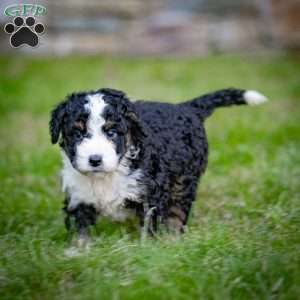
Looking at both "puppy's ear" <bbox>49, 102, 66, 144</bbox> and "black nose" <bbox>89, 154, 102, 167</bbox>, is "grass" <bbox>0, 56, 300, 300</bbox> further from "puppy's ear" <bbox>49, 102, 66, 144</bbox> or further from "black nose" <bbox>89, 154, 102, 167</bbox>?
"puppy's ear" <bbox>49, 102, 66, 144</bbox>

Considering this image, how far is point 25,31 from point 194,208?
1957 millimetres

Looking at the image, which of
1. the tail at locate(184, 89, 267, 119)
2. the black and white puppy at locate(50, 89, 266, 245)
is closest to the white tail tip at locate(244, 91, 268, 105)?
the tail at locate(184, 89, 267, 119)

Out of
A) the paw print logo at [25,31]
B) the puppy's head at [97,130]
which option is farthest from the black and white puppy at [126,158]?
the paw print logo at [25,31]

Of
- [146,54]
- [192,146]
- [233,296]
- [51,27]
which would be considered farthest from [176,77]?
[233,296]

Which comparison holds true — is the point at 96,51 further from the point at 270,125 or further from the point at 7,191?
the point at 7,191

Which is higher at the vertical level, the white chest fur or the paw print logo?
the paw print logo

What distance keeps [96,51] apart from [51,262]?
817cm

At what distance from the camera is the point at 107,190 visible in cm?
430

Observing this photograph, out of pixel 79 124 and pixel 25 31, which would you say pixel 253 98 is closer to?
pixel 79 124

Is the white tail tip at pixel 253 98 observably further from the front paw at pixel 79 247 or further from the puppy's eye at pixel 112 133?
the front paw at pixel 79 247

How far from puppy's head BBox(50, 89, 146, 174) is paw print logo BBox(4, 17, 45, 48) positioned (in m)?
1.43

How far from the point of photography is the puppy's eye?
13.5ft

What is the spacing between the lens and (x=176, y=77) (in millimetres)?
9992

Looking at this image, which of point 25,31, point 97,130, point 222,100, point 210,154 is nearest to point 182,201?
point 222,100
